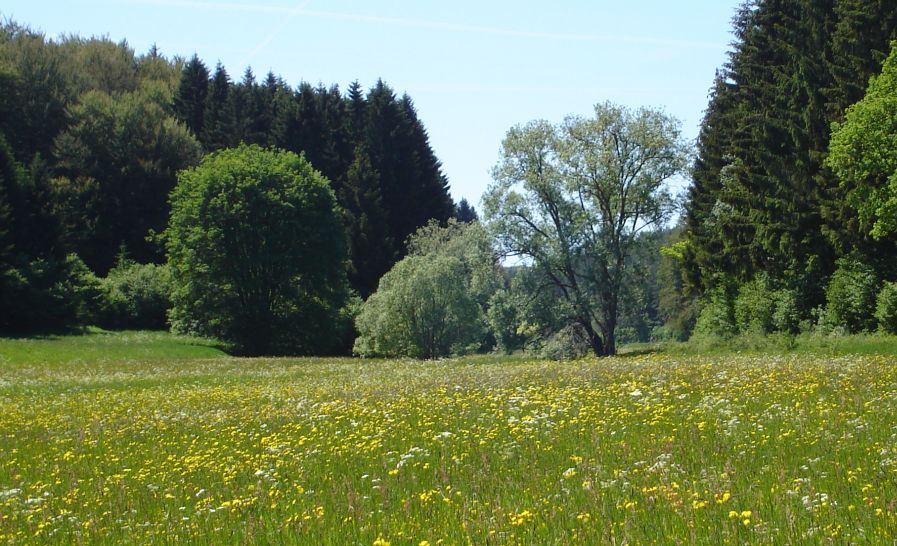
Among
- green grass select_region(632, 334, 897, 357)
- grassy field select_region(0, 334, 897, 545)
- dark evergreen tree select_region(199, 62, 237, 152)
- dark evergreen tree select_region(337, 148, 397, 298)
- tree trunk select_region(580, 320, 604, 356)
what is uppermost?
dark evergreen tree select_region(199, 62, 237, 152)

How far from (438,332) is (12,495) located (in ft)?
152

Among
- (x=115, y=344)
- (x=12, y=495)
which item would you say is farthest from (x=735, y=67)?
(x=12, y=495)

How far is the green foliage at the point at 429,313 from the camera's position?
5562 cm

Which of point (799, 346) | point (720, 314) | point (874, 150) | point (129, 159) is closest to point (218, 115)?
point (129, 159)

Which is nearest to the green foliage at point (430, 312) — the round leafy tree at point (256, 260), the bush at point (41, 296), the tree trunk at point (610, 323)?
the tree trunk at point (610, 323)

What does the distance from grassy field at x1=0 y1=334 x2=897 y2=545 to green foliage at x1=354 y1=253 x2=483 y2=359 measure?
→ 36.7m

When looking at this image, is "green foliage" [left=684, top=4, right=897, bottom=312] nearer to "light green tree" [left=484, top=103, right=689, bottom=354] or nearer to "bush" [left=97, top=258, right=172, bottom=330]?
"light green tree" [left=484, top=103, right=689, bottom=354]

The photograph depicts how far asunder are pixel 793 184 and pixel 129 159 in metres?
71.6

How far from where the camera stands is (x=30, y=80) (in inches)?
3511

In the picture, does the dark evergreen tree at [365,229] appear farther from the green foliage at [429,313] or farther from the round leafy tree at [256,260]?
the green foliage at [429,313]

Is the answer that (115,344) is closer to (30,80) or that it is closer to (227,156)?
(227,156)

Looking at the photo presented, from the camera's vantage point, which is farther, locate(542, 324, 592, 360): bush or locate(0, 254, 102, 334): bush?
locate(0, 254, 102, 334): bush

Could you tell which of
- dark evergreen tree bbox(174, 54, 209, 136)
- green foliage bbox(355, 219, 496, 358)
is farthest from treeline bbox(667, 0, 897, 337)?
dark evergreen tree bbox(174, 54, 209, 136)

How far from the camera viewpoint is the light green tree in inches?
1921
